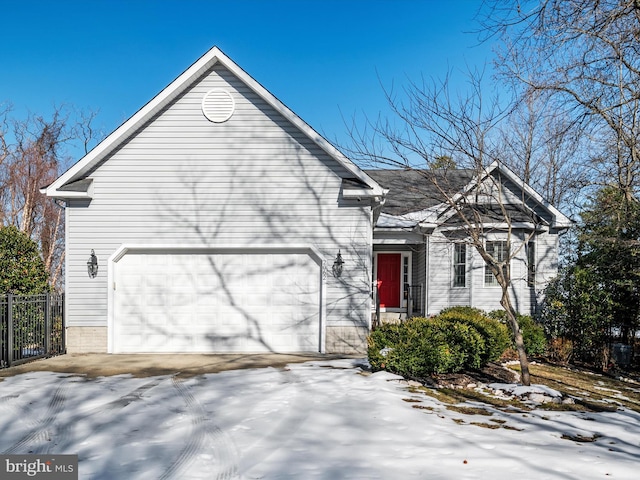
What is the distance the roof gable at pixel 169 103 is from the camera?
35.4 feet

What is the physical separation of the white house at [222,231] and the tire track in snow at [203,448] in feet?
16.0

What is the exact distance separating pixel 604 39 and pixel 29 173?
2475 centimetres

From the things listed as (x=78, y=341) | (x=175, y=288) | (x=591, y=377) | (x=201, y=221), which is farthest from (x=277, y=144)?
(x=591, y=377)

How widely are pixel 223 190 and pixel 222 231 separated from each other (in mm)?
955

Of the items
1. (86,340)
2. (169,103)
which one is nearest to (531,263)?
(169,103)

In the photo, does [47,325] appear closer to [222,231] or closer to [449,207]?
[222,231]

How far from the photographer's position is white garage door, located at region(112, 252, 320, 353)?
36.7ft

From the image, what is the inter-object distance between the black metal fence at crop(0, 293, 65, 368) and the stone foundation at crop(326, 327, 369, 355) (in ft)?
20.0

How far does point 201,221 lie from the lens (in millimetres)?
11203

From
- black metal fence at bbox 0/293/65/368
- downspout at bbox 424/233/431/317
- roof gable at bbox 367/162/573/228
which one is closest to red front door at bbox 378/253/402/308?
roof gable at bbox 367/162/573/228

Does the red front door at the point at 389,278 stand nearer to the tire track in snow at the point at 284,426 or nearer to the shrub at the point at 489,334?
the shrub at the point at 489,334

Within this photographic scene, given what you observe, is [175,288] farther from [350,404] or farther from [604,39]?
[604,39]

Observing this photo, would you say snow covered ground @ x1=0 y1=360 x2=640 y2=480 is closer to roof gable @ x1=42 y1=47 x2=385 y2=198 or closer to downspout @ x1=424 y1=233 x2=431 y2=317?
roof gable @ x1=42 y1=47 x2=385 y2=198

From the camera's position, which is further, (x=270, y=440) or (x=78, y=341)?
(x=78, y=341)
